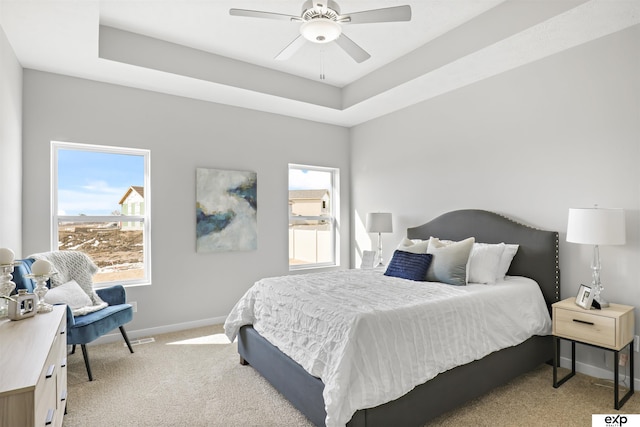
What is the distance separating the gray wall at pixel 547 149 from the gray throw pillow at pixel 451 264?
30.2 inches

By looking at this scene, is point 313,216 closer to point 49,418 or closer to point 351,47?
point 351,47

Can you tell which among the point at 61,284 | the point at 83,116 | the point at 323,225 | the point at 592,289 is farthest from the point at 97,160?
the point at 592,289

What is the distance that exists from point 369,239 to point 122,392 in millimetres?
3535

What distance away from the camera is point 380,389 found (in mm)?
1883

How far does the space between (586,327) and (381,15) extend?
2.61 metres

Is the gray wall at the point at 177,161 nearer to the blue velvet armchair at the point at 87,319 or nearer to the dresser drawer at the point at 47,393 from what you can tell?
the blue velvet armchair at the point at 87,319

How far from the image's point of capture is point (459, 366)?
2293 mm

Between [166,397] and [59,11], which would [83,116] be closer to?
[59,11]

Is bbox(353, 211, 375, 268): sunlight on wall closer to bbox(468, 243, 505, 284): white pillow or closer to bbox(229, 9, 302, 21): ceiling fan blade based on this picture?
bbox(468, 243, 505, 284): white pillow

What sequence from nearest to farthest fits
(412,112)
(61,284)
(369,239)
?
1. (61,284)
2. (412,112)
3. (369,239)

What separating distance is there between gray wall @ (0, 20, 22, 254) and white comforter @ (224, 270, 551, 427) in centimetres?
197

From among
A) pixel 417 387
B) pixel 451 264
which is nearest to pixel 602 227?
pixel 451 264

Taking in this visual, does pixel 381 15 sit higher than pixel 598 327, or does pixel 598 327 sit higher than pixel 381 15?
pixel 381 15

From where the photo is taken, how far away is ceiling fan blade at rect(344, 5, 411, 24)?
2.23 m
